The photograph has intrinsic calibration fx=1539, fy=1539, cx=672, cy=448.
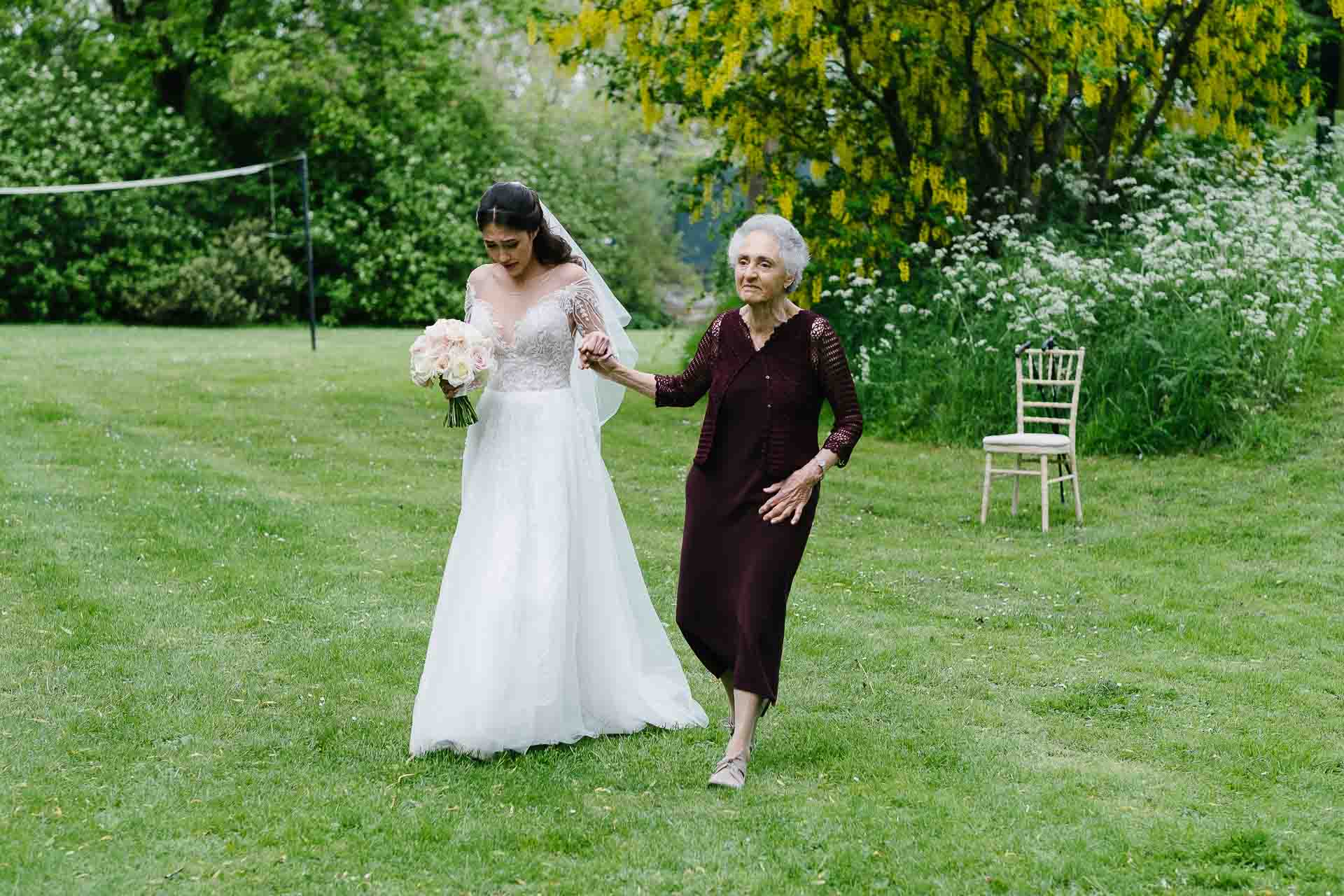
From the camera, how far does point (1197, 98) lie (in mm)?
14148

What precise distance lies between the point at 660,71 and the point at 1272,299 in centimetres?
540

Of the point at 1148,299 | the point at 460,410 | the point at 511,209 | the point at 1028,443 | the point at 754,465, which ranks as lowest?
the point at 1028,443

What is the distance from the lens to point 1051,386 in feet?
36.7

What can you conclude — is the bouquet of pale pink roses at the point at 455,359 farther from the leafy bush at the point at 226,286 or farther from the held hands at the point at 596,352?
the leafy bush at the point at 226,286

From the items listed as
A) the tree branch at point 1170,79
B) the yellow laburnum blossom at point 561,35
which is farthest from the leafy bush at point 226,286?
the tree branch at point 1170,79

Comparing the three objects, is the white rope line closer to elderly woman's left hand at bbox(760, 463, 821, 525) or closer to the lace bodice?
the lace bodice

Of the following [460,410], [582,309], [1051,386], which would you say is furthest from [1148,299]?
[460,410]

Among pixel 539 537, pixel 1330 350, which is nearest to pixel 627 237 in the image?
pixel 1330 350

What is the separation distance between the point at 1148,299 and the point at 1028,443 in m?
3.33

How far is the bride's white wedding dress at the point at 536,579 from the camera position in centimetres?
511

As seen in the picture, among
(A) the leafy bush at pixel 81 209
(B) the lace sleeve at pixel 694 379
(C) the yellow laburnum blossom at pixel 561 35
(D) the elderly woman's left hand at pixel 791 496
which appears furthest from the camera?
(A) the leafy bush at pixel 81 209

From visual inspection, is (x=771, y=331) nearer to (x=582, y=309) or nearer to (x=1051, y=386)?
(x=582, y=309)

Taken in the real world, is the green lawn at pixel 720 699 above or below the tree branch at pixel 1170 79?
below

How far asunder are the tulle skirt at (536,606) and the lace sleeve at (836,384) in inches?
38.0
